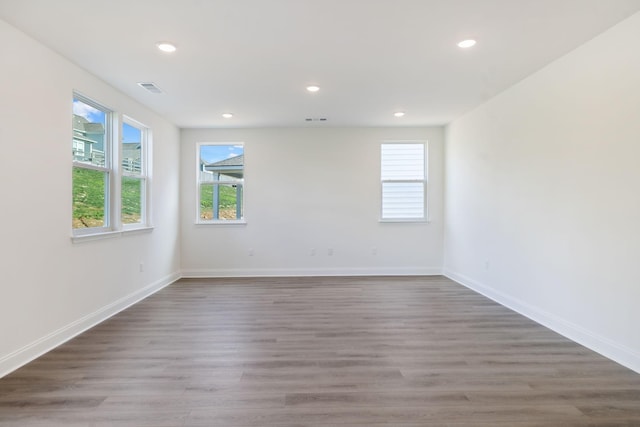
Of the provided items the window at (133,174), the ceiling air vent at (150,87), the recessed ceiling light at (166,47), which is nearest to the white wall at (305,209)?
the window at (133,174)

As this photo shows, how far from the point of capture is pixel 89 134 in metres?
3.63

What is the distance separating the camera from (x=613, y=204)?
267 cm

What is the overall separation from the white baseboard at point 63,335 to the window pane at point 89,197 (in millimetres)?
930

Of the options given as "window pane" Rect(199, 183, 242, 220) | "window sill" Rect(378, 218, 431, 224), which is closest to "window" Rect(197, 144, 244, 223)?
"window pane" Rect(199, 183, 242, 220)

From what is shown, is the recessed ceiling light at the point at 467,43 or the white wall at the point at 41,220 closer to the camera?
the white wall at the point at 41,220

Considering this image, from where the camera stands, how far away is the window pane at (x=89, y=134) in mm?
Answer: 3406

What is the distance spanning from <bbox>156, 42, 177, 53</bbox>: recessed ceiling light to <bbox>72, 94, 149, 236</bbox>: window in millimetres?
1171

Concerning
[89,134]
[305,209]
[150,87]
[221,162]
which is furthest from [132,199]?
[305,209]

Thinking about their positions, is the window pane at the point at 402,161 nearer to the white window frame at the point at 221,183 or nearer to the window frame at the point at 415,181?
the window frame at the point at 415,181

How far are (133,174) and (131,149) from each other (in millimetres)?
338

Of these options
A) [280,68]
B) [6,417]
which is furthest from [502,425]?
[280,68]

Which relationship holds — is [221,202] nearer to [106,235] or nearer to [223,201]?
[223,201]

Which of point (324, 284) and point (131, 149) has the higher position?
point (131, 149)

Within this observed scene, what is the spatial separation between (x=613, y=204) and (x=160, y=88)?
4474mm
